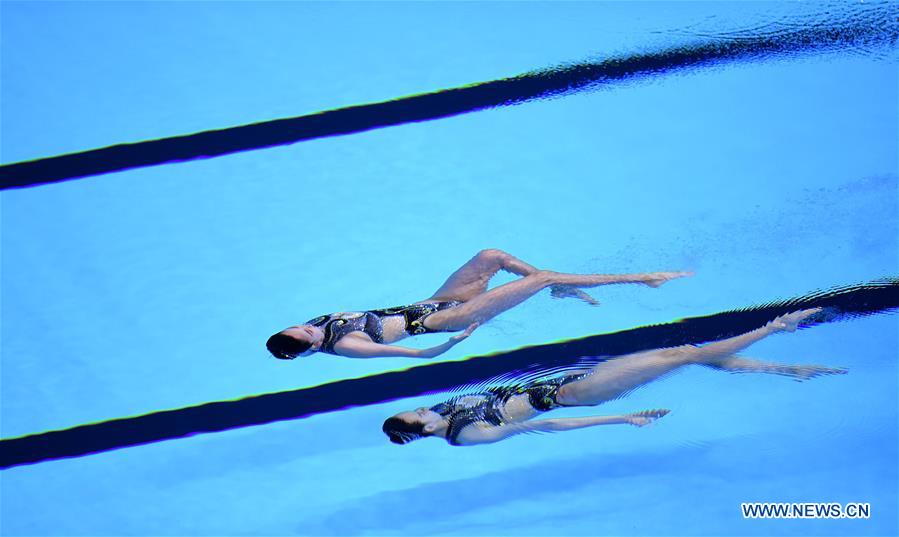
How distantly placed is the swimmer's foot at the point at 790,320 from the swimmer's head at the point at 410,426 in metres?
1.20

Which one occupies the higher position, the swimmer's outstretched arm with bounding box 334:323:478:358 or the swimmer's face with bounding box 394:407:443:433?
the swimmer's outstretched arm with bounding box 334:323:478:358

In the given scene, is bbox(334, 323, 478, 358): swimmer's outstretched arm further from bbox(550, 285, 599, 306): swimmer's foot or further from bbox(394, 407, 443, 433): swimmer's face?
bbox(550, 285, 599, 306): swimmer's foot

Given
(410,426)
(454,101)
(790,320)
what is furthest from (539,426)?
(454,101)

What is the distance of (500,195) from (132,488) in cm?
188

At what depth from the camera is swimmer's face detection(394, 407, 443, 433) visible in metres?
2.63

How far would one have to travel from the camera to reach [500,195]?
360 cm

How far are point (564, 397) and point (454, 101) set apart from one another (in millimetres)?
1722

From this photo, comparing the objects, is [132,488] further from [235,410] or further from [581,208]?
[581,208]

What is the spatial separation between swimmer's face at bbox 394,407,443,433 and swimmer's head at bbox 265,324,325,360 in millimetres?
397

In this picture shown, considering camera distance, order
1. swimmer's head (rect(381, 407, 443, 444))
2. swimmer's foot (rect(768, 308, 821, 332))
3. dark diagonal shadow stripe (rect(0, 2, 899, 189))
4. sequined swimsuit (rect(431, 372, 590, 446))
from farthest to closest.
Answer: dark diagonal shadow stripe (rect(0, 2, 899, 189))
swimmer's foot (rect(768, 308, 821, 332))
sequined swimsuit (rect(431, 372, 590, 446))
swimmer's head (rect(381, 407, 443, 444))

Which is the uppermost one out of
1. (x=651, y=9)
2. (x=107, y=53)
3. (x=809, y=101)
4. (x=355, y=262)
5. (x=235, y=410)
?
(x=107, y=53)

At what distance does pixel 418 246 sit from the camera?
3.55m

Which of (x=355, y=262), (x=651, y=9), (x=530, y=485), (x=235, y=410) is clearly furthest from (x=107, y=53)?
(x=530, y=485)

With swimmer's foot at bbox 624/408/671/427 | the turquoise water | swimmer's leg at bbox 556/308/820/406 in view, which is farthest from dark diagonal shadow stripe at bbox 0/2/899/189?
swimmer's foot at bbox 624/408/671/427
